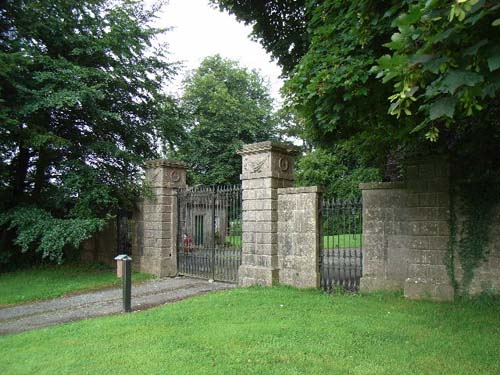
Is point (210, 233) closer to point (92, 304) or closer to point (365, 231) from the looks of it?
point (92, 304)

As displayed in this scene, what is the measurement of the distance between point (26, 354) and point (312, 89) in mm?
4991

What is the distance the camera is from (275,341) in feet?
16.5

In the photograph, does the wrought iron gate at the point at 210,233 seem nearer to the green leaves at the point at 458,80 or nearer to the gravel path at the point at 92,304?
the gravel path at the point at 92,304

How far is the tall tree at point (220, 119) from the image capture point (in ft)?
92.1

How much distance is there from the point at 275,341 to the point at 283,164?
15.7 ft

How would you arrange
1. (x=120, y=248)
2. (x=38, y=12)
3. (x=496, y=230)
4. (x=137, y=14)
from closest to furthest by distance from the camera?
(x=496, y=230)
(x=38, y=12)
(x=120, y=248)
(x=137, y=14)

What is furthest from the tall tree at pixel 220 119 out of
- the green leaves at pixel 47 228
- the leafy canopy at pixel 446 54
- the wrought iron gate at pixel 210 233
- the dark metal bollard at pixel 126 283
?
the leafy canopy at pixel 446 54

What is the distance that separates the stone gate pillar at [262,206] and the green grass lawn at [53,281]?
135 inches

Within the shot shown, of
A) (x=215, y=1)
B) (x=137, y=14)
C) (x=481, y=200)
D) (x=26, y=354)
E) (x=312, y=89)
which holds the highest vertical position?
(x=137, y=14)

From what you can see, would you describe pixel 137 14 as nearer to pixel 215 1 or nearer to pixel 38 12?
pixel 38 12

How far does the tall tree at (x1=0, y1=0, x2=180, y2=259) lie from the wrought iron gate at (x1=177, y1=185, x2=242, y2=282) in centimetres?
176

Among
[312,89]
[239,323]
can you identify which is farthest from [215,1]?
[239,323]

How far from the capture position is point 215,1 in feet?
32.9

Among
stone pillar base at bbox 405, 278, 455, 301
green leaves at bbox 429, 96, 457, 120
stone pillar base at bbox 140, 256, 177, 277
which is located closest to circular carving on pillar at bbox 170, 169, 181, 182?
stone pillar base at bbox 140, 256, 177, 277
